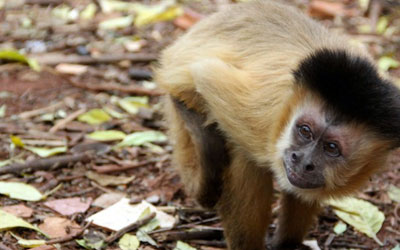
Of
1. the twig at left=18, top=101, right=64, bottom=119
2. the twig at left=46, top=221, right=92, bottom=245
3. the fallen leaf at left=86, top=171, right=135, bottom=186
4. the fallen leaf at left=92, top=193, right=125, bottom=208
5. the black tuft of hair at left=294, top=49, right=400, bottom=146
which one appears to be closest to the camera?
the black tuft of hair at left=294, top=49, right=400, bottom=146

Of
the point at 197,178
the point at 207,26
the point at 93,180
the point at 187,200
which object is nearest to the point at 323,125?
the point at 197,178

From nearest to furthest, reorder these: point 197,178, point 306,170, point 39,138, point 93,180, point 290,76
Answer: point 306,170, point 290,76, point 197,178, point 93,180, point 39,138

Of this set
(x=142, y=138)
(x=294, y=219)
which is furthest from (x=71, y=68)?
(x=294, y=219)

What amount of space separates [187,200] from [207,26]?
74.4 inches

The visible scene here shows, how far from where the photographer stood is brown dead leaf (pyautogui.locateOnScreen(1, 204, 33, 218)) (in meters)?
5.63

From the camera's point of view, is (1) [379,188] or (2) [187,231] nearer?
(2) [187,231]

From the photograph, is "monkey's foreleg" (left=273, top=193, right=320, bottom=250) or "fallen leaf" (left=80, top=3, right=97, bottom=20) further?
"fallen leaf" (left=80, top=3, right=97, bottom=20)

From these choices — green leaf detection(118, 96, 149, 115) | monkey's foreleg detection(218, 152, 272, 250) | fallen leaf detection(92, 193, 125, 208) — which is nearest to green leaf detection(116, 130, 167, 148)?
green leaf detection(118, 96, 149, 115)

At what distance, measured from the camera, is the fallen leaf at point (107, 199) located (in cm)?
614

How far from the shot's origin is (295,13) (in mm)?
5980

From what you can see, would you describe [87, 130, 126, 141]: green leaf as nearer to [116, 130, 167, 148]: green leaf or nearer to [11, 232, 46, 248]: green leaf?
[116, 130, 167, 148]: green leaf

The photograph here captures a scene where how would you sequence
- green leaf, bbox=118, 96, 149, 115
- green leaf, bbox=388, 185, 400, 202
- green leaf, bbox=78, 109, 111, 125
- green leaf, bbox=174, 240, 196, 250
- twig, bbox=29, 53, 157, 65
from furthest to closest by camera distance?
twig, bbox=29, 53, 157, 65, green leaf, bbox=118, 96, 149, 115, green leaf, bbox=78, 109, 111, 125, green leaf, bbox=388, 185, 400, 202, green leaf, bbox=174, 240, 196, 250

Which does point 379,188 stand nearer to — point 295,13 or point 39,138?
point 295,13

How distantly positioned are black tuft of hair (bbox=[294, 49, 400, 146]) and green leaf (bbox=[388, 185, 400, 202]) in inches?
73.6
